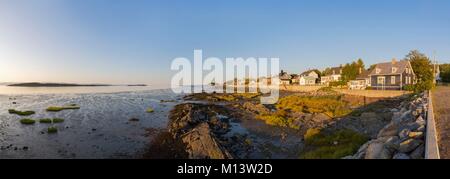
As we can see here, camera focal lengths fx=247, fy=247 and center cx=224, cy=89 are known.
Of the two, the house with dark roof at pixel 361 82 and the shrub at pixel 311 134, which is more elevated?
the house with dark roof at pixel 361 82

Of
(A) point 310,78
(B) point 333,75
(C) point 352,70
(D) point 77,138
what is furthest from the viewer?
(A) point 310,78

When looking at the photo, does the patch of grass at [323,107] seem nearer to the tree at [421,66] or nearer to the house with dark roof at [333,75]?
the tree at [421,66]

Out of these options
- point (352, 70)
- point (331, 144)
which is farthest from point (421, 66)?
point (331, 144)

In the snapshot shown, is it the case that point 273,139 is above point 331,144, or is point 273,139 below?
below

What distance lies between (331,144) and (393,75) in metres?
45.2

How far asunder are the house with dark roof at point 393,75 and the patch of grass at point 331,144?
40.4 meters

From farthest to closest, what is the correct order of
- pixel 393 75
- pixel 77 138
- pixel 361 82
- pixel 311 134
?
1. pixel 361 82
2. pixel 393 75
3. pixel 77 138
4. pixel 311 134

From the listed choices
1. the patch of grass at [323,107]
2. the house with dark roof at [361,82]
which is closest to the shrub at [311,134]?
the patch of grass at [323,107]

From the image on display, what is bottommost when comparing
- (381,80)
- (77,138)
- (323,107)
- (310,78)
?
(77,138)

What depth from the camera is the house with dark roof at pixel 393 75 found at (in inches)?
1946

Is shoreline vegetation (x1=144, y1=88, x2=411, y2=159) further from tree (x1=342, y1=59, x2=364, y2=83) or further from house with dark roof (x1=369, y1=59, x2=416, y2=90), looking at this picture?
tree (x1=342, y1=59, x2=364, y2=83)

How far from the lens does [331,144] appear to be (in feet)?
50.8

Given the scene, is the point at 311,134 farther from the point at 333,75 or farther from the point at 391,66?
the point at 333,75
